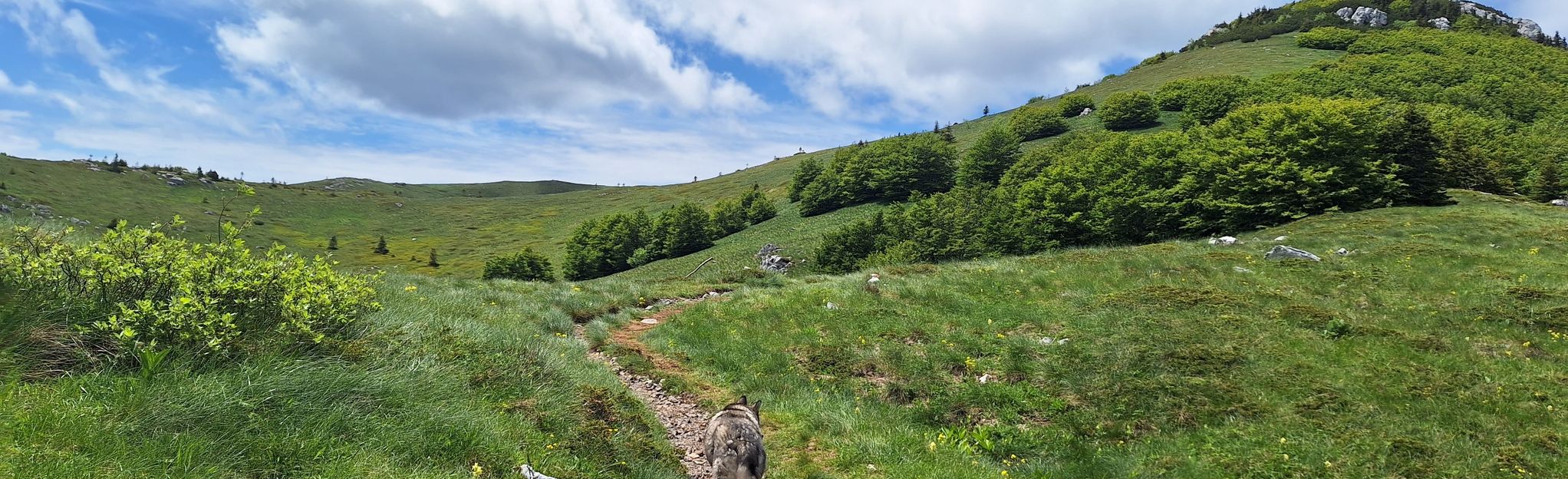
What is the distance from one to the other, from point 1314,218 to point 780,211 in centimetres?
6028

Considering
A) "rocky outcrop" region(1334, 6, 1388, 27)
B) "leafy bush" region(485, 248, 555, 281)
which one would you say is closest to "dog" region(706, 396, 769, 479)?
"leafy bush" region(485, 248, 555, 281)

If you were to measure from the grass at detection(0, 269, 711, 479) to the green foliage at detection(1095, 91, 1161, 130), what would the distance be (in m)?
82.0

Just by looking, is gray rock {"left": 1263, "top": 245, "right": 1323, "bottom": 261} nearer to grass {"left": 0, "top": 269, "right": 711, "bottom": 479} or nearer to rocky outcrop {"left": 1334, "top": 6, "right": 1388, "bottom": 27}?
grass {"left": 0, "top": 269, "right": 711, "bottom": 479}

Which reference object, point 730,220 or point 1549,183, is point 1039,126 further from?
point 1549,183

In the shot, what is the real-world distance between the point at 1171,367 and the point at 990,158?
5964 centimetres

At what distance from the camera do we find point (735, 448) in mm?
6418

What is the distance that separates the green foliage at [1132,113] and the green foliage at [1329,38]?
44663 mm

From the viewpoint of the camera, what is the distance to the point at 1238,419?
30.7 ft

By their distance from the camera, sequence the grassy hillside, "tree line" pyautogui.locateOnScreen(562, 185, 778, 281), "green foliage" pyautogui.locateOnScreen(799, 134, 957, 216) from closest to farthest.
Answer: "green foliage" pyautogui.locateOnScreen(799, 134, 957, 216) → "tree line" pyautogui.locateOnScreen(562, 185, 778, 281) → the grassy hillside

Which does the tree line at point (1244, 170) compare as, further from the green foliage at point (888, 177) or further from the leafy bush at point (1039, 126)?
the leafy bush at point (1039, 126)

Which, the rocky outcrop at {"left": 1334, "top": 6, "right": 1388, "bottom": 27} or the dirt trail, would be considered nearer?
the dirt trail

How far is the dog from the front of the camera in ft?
20.7

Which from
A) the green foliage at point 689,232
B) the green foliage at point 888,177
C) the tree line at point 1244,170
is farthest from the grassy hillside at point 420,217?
the tree line at point 1244,170

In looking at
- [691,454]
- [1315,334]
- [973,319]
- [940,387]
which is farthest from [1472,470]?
[691,454]
